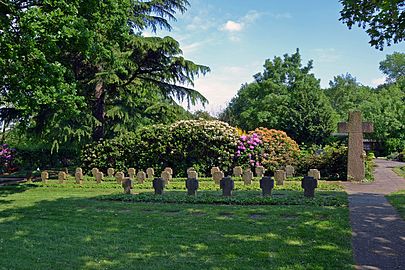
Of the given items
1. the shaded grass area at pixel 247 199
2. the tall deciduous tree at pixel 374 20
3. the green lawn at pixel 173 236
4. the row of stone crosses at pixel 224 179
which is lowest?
the green lawn at pixel 173 236

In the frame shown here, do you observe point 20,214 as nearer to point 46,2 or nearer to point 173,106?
point 46,2

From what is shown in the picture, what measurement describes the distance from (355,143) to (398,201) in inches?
241

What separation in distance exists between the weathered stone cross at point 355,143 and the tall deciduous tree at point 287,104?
19479 mm

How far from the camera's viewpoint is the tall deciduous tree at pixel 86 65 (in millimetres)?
11805

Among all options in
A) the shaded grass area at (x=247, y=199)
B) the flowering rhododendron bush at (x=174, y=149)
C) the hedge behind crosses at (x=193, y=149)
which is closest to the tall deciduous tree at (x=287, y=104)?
the hedge behind crosses at (x=193, y=149)

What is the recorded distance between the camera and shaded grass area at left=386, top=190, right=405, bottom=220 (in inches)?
347

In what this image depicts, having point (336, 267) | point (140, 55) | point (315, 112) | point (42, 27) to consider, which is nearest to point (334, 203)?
point (336, 267)

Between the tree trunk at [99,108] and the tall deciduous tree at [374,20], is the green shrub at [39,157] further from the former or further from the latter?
the tall deciduous tree at [374,20]

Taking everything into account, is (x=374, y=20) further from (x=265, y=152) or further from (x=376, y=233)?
(x=265, y=152)

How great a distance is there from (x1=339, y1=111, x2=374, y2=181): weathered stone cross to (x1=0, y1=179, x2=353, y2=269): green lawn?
22.4 ft

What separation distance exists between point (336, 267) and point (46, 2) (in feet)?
36.9

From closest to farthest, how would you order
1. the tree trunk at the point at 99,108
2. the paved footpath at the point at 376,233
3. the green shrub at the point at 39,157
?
the paved footpath at the point at 376,233 < the tree trunk at the point at 99,108 < the green shrub at the point at 39,157

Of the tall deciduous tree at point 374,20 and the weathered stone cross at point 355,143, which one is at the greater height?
the tall deciduous tree at point 374,20

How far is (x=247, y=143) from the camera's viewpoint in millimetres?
19797
